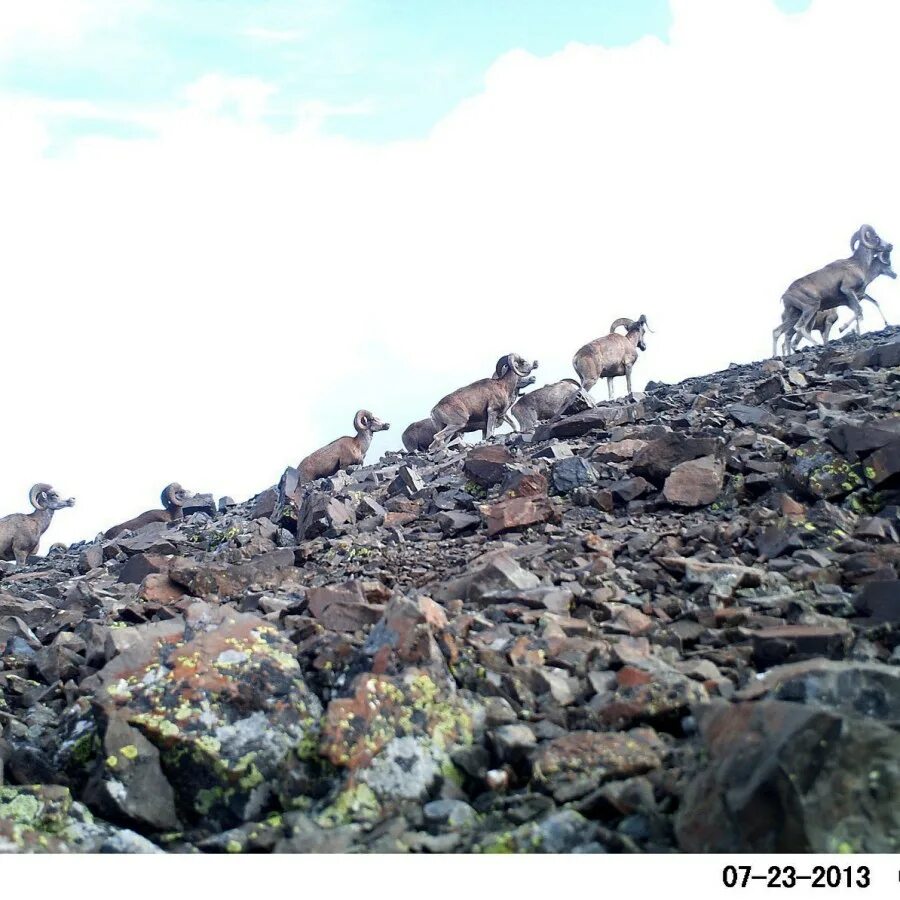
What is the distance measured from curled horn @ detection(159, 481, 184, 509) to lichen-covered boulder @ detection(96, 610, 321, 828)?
1625 cm

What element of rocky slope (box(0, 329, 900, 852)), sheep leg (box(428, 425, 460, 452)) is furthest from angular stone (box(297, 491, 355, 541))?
sheep leg (box(428, 425, 460, 452))

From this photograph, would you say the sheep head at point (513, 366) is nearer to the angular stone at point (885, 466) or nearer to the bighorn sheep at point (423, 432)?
the bighorn sheep at point (423, 432)

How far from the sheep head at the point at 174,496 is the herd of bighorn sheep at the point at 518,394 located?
3cm

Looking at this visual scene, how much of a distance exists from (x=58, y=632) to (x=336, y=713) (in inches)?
160

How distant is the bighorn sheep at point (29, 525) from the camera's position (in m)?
22.6

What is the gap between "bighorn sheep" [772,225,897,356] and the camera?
80.9 feet

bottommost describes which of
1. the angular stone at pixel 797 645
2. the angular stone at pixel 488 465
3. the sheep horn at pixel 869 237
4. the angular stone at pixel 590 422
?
the angular stone at pixel 797 645

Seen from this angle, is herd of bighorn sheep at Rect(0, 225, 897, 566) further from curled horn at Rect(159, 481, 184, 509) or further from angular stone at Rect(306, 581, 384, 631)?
angular stone at Rect(306, 581, 384, 631)

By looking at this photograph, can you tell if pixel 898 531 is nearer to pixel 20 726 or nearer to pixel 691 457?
pixel 691 457

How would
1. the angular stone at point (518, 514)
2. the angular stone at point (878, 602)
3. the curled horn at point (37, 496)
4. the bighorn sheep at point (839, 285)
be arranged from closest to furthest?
1. the angular stone at point (878, 602)
2. the angular stone at point (518, 514)
3. the curled horn at point (37, 496)
4. the bighorn sheep at point (839, 285)

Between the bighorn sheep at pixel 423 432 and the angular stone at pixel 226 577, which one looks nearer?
the angular stone at pixel 226 577

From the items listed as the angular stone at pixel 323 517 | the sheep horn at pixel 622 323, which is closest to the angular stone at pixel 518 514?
the angular stone at pixel 323 517

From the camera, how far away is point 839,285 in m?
24.7

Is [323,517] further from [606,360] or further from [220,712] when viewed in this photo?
[606,360]
